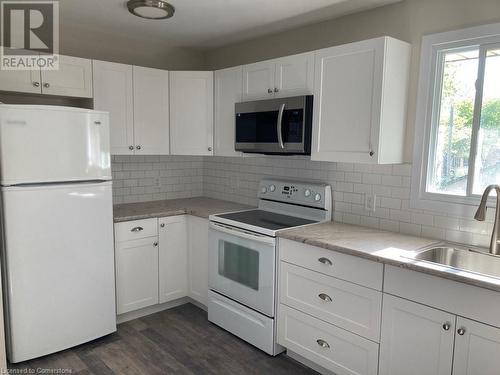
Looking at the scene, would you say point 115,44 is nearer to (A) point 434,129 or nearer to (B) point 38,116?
(B) point 38,116

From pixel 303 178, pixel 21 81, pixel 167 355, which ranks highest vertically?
pixel 21 81

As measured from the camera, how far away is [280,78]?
2.82 meters

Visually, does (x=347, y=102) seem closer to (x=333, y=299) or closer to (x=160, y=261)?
(x=333, y=299)

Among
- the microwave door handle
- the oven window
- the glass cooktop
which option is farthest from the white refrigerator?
the microwave door handle

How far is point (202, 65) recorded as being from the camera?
407 cm

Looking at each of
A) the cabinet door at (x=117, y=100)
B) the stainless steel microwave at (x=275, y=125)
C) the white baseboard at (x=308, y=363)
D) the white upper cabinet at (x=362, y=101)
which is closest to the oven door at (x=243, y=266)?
the white baseboard at (x=308, y=363)

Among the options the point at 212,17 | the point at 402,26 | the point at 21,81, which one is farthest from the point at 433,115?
the point at 21,81

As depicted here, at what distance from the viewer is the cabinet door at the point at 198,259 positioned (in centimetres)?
325

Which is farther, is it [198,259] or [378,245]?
[198,259]

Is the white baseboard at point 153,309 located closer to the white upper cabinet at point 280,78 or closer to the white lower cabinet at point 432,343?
the white lower cabinet at point 432,343

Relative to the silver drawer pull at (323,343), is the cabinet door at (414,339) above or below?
above

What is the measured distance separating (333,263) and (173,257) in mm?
1618

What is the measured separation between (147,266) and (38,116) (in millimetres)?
1449

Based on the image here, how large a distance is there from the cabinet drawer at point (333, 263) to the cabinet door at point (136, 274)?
4.07ft
